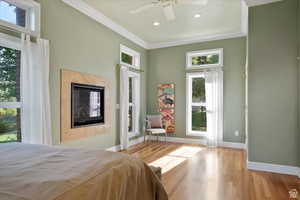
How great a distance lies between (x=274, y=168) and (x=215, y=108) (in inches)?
82.0

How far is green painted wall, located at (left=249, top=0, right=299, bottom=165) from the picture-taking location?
3076 millimetres

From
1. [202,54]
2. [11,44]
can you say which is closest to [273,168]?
[202,54]

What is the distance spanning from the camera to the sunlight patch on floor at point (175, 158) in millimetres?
3404

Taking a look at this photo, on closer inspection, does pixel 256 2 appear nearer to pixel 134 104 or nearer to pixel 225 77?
pixel 225 77

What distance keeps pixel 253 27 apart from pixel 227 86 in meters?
1.89

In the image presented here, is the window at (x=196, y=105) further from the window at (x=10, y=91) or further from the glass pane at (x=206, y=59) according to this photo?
the window at (x=10, y=91)

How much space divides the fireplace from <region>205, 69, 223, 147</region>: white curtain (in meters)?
2.94

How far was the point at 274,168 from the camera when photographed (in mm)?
3137

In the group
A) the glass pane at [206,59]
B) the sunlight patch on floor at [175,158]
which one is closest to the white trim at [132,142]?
the sunlight patch on floor at [175,158]

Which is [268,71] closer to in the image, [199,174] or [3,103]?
[199,174]

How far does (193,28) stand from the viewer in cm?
454

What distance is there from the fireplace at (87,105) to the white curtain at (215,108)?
2936mm

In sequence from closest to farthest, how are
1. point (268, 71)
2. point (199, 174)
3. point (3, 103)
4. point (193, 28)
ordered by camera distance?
point (3, 103) < point (199, 174) < point (268, 71) < point (193, 28)

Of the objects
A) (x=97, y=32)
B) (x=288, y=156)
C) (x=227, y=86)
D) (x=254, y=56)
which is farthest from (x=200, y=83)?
(x=97, y=32)
